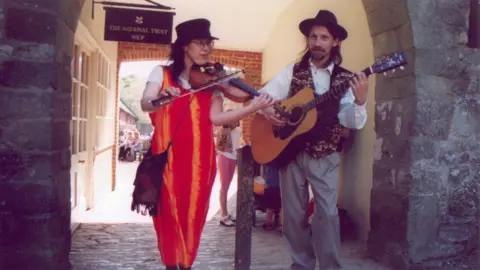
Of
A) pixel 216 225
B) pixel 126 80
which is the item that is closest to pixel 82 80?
pixel 216 225

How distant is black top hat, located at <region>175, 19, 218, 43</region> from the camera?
8.05ft

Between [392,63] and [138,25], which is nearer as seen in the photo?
[392,63]

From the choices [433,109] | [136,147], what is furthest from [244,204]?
[136,147]

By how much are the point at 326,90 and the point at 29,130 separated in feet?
5.99

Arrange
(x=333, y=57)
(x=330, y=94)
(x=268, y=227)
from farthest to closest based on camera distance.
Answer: (x=268, y=227) < (x=333, y=57) < (x=330, y=94)

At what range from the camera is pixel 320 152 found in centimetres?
→ 279

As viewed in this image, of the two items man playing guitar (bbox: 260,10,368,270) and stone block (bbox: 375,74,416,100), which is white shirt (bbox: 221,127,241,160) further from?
man playing guitar (bbox: 260,10,368,270)

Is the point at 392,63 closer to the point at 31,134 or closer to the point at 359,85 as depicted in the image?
the point at 359,85

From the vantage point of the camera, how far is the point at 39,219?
9.52ft

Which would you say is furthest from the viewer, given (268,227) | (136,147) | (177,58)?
(136,147)

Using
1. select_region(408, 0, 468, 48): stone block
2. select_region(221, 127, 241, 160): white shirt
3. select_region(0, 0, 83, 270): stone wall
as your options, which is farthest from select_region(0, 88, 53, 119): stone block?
select_region(221, 127, 241, 160): white shirt

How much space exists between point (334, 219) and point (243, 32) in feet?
21.2

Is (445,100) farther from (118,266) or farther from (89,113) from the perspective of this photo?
(89,113)

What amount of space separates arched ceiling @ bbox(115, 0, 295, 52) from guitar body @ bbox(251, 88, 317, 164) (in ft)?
14.4
